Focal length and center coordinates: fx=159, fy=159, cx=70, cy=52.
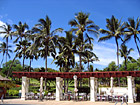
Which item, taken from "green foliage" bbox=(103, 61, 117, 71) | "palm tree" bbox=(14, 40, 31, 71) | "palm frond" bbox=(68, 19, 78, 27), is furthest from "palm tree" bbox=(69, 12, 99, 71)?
"green foliage" bbox=(103, 61, 117, 71)

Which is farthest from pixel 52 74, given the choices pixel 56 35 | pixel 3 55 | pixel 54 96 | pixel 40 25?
pixel 3 55

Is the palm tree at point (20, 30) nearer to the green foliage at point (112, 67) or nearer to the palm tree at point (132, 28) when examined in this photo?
the palm tree at point (132, 28)

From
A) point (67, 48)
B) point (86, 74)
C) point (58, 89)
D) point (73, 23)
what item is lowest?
point (58, 89)

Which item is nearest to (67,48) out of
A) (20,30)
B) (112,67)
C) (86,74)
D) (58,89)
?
(86,74)

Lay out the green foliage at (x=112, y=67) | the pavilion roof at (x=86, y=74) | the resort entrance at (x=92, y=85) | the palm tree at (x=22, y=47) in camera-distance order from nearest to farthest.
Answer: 1. the resort entrance at (x=92, y=85)
2. the pavilion roof at (x=86, y=74)
3. the palm tree at (x=22, y=47)
4. the green foliage at (x=112, y=67)

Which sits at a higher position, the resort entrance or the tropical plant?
Answer: the tropical plant

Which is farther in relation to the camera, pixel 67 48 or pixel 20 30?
pixel 20 30

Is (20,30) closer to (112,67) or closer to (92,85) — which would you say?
(92,85)

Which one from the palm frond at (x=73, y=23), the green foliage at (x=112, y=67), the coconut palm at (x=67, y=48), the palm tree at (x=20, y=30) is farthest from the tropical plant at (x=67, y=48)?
the green foliage at (x=112, y=67)

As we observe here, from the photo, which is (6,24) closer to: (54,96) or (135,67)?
(54,96)

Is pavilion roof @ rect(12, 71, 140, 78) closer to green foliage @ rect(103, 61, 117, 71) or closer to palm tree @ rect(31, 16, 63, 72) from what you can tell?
palm tree @ rect(31, 16, 63, 72)

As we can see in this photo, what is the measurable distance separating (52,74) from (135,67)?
3761cm

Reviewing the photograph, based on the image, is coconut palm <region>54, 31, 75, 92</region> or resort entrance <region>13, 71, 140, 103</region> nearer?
resort entrance <region>13, 71, 140, 103</region>

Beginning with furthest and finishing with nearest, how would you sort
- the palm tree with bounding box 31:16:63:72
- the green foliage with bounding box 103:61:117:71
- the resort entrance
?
the green foliage with bounding box 103:61:117:71
the palm tree with bounding box 31:16:63:72
the resort entrance
